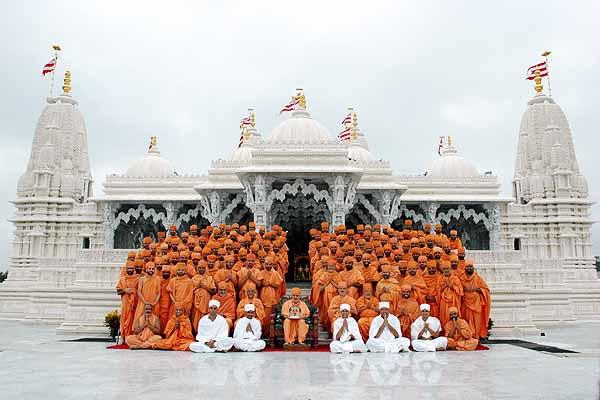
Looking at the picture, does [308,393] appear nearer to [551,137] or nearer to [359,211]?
[359,211]

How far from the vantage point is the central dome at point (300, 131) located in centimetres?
2009

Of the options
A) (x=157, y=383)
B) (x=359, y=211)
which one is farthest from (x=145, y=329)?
(x=359, y=211)

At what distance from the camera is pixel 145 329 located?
32.7 feet

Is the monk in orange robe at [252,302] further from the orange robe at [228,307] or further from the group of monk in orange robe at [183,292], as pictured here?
the orange robe at [228,307]

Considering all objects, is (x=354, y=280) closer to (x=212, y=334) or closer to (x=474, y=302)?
(x=474, y=302)

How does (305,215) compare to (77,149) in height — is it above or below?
below

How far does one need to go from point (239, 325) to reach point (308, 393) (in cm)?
381

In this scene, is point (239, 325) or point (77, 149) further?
point (77, 149)

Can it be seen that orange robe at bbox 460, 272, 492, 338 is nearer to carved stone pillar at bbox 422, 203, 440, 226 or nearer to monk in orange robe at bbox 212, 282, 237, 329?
monk in orange robe at bbox 212, 282, 237, 329

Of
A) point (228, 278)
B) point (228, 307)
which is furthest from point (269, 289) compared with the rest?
point (228, 307)

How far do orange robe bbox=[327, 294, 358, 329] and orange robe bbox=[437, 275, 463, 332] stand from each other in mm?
1816

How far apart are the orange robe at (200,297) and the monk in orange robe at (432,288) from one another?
14.4ft

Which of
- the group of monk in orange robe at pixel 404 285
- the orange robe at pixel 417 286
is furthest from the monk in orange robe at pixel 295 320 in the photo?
the orange robe at pixel 417 286

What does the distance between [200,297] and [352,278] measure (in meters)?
3.11
